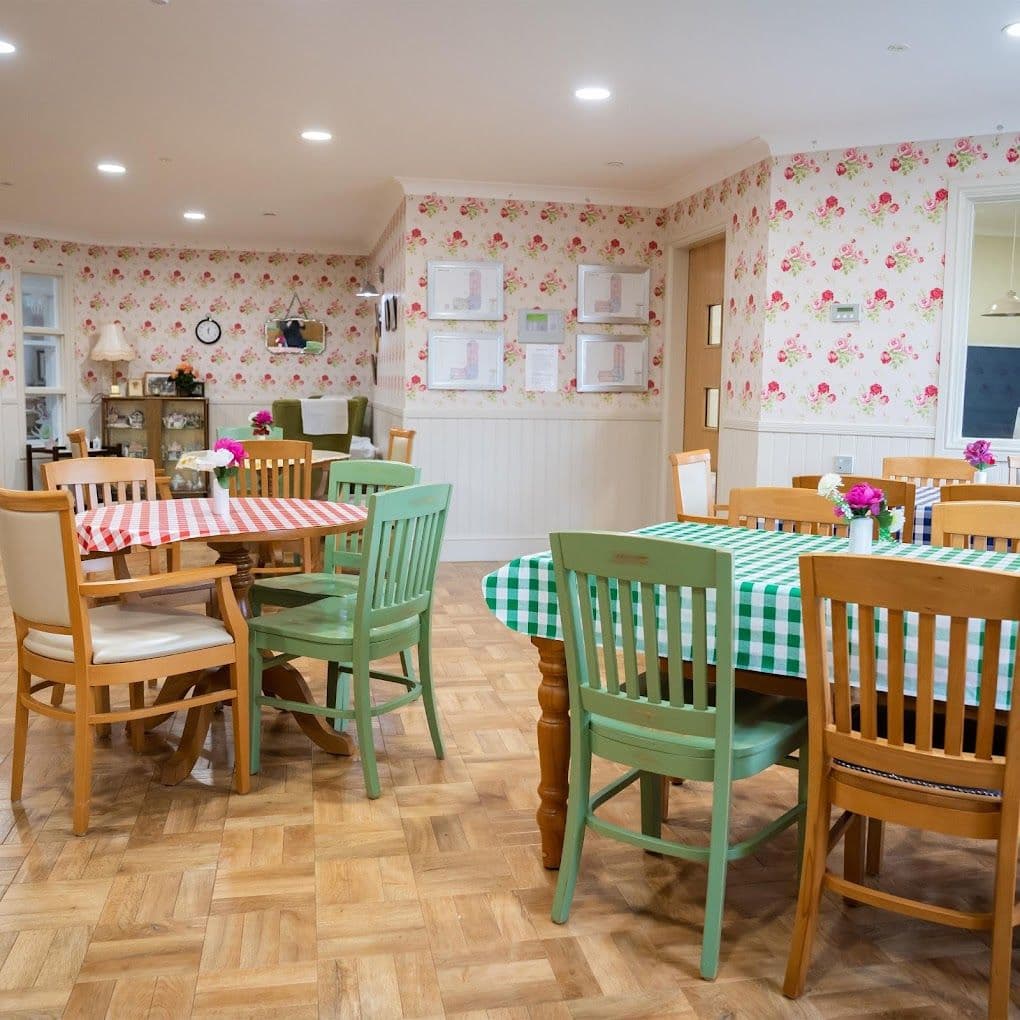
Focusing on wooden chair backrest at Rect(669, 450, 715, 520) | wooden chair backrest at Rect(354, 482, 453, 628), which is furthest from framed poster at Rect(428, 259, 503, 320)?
wooden chair backrest at Rect(354, 482, 453, 628)

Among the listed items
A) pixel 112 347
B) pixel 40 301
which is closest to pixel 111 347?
pixel 112 347

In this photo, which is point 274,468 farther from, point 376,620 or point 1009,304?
Answer: point 1009,304

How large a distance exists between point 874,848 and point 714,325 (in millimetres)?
4362

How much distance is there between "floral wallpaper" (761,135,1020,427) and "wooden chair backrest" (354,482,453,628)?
288 cm

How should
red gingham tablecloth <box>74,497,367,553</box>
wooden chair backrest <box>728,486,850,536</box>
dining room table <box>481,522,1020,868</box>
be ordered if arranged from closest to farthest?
1. dining room table <box>481,522,1020,868</box>
2. red gingham tablecloth <box>74,497,367,553</box>
3. wooden chair backrest <box>728,486,850,536</box>

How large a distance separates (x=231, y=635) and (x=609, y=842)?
117cm

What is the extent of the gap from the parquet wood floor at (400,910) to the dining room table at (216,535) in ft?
0.37

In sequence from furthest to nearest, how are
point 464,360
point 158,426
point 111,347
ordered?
point 158,426, point 111,347, point 464,360

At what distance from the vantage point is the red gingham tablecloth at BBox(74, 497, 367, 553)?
2.93m

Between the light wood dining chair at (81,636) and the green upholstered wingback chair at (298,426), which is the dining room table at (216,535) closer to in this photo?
the light wood dining chair at (81,636)

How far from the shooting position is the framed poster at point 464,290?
6.49m

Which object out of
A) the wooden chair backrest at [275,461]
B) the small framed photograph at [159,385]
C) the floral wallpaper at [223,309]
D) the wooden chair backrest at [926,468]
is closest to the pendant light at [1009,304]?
the wooden chair backrest at [926,468]

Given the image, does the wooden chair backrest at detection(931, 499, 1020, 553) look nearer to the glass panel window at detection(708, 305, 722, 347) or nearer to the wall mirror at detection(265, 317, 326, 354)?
the glass panel window at detection(708, 305, 722, 347)

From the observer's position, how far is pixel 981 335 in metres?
5.26
